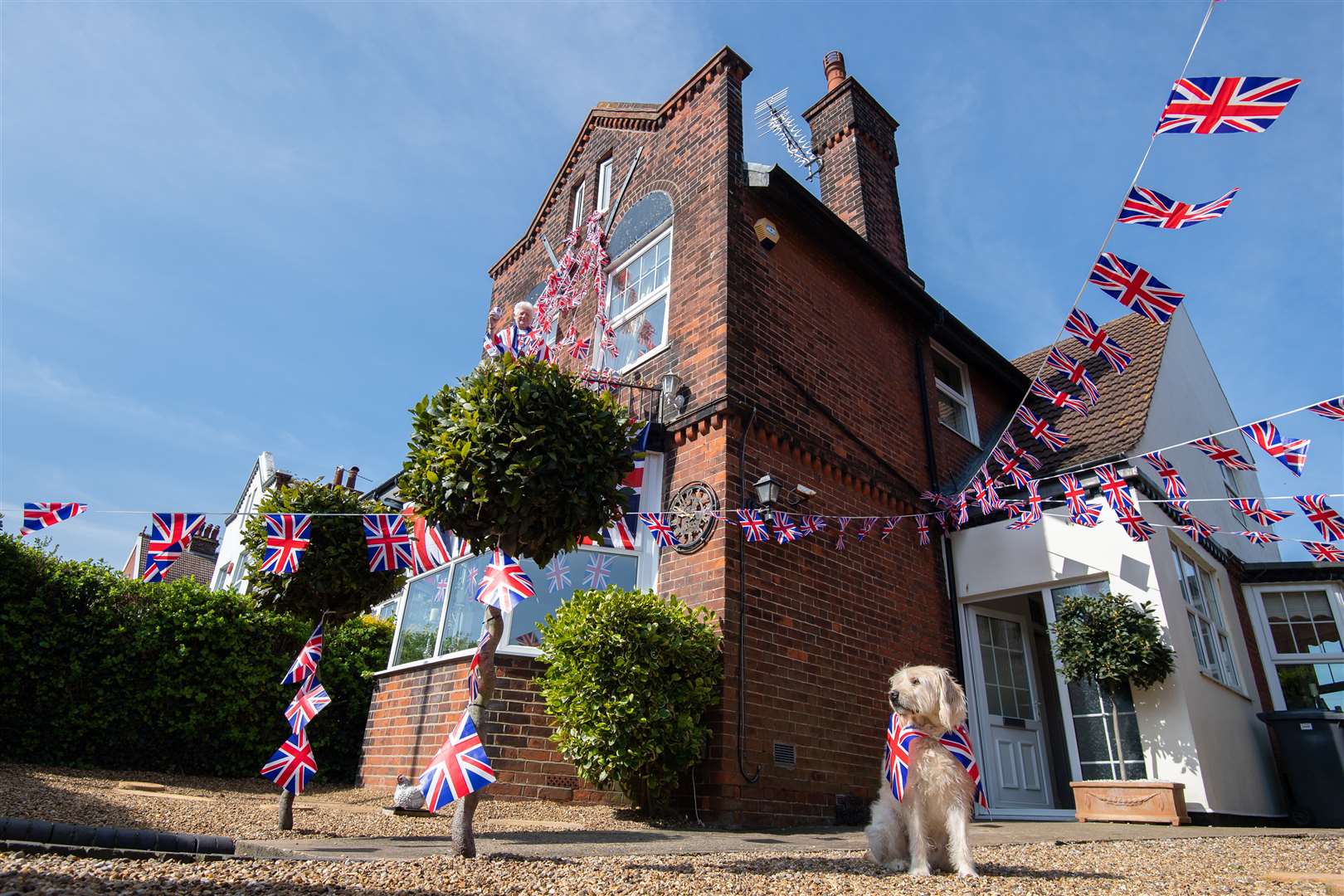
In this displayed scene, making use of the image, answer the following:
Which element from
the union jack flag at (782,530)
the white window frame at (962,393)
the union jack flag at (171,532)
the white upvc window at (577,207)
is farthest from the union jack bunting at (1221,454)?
the union jack flag at (171,532)

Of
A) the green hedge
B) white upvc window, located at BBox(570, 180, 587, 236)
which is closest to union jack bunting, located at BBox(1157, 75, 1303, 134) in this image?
white upvc window, located at BBox(570, 180, 587, 236)

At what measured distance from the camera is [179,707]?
9.23m

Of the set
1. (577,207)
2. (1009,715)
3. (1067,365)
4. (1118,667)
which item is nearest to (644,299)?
(577,207)

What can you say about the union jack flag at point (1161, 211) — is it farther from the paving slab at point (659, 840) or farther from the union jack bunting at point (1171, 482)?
the paving slab at point (659, 840)

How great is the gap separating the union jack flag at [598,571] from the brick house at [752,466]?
2 cm

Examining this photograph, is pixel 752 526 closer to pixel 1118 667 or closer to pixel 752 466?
pixel 752 466

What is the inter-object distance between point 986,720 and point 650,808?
14.5 ft

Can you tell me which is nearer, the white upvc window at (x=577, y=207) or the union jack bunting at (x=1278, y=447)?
the union jack bunting at (x=1278, y=447)

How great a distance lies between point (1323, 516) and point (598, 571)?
662 cm

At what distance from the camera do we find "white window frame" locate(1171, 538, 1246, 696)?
8305mm

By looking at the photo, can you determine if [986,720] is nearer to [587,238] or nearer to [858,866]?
[858,866]

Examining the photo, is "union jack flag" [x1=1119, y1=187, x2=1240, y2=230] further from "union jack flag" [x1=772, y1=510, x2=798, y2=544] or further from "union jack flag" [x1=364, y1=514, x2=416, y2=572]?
"union jack flag" [x1=364, y1=514, x2=416, y2=572]

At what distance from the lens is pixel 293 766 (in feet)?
15.5

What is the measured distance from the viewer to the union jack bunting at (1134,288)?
652cm
